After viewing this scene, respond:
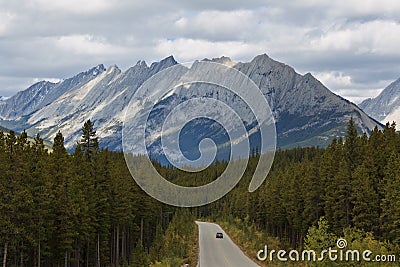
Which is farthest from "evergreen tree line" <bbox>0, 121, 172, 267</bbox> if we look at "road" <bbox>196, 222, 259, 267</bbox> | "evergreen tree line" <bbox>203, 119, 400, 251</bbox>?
"evergreen tree line" <bbox>203, 119, 400, 251</bbox>

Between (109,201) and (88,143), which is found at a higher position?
(88,143)

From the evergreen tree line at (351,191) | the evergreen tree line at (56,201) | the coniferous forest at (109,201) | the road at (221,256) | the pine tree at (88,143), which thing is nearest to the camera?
the evergreen tree line at (56,201)

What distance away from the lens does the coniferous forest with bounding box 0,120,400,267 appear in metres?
38.2

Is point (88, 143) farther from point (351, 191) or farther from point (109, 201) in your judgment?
point (351, 191)

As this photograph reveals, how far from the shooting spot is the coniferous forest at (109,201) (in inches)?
1503

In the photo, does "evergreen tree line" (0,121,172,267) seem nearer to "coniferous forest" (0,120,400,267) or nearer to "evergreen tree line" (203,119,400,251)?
"coniferous forest" (0,120,400,267)

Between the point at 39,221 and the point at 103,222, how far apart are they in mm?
16329

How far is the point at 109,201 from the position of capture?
58.9m

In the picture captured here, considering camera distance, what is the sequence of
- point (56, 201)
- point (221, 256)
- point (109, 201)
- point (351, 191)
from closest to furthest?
1. point (56, 201)
2. point (221, 256)
3. point (109, 201)
4. point (351, 191)

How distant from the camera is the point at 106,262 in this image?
213 feet

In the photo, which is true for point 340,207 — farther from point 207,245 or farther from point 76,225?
point 76,225

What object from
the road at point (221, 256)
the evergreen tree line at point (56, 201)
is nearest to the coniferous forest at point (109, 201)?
the evergreen tree line at point (56, 201)

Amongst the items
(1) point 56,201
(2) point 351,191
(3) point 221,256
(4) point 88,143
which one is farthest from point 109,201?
(2) point 351,191

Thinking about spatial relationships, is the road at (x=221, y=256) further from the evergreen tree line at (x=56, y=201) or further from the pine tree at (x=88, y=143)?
the pine tree at (x=88, y=143)
